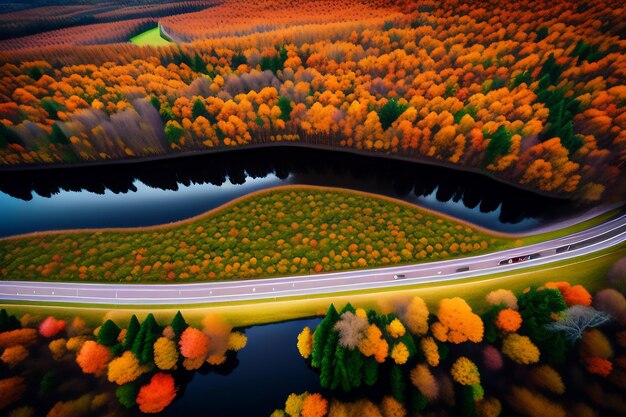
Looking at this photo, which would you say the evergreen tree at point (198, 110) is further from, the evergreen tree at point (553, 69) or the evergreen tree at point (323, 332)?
the evergreen tree at point (553, 69)

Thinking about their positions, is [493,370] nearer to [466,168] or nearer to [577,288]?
[577,288]

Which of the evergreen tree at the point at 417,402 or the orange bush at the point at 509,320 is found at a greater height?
the orange bush at the point at 509,320

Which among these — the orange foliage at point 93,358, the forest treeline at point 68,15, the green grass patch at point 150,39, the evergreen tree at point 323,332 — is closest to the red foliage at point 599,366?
the evergreen tree at point 323,332

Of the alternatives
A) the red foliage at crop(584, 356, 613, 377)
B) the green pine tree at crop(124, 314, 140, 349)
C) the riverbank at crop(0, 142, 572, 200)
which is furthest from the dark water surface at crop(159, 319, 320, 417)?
the riverbank at crop(0, 142, 572, 200)

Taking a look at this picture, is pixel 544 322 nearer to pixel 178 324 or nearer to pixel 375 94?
pixel 178 324

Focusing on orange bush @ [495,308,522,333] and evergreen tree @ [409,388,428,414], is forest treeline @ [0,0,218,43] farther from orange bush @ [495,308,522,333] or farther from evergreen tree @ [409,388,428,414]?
orange bush @ [495,308,522,333]

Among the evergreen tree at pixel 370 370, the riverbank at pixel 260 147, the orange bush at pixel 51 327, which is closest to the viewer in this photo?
the evergreen tree at pixel 370 370

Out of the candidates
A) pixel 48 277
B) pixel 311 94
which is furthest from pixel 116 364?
pixel 311 94
